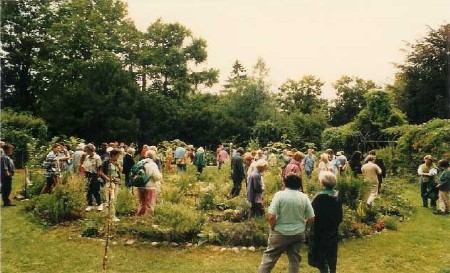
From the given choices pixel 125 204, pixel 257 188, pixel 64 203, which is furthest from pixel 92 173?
pixel 257 188

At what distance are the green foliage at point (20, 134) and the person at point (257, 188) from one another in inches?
599

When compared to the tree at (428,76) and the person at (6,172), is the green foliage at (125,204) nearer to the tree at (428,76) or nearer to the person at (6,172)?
the person at (6,172)

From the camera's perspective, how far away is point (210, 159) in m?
31.5

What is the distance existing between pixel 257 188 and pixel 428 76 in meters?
23.7

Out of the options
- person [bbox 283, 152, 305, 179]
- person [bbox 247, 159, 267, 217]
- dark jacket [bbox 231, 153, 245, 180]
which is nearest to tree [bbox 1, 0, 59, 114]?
dark jacket [bbox 231, 153, 245, 180]

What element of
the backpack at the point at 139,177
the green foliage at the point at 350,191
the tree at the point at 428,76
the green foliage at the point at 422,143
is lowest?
the green foliage at the point at 350,191

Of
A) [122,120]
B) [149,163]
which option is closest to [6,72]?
[122,120]

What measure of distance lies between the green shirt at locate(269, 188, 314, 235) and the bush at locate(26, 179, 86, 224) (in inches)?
250

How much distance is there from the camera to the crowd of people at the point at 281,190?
6102 millimetres

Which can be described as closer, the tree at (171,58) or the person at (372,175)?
the person at (372,175)

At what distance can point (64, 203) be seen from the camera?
10.6 metres

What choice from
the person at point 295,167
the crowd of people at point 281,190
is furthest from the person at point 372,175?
the person at point 295,167

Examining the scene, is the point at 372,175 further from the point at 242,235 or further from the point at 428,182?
the point at 242,235

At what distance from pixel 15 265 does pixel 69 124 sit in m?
26.1
